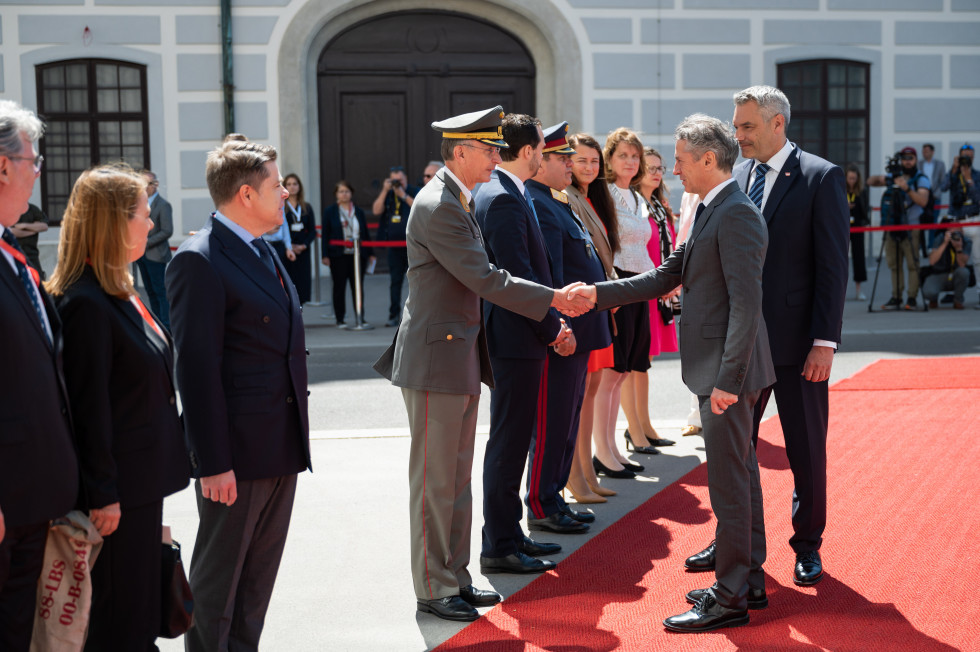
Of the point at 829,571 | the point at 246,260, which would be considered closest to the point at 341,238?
the point at 829,571

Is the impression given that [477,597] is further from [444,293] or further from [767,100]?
[767,100]

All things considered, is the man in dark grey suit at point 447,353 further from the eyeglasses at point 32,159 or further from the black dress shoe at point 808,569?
the eyeglasses at point 32,159

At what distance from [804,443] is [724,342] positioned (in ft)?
2.81

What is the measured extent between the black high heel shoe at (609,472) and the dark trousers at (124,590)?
3.62 meters

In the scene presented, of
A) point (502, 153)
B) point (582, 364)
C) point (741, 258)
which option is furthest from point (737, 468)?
point (502, 153)

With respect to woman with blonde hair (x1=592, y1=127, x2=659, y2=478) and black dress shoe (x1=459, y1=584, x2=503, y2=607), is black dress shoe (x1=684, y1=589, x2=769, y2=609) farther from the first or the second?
Answer: woman with blonde hair (x1=592, y1=127, x2=659, y2=478)

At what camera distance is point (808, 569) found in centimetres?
451

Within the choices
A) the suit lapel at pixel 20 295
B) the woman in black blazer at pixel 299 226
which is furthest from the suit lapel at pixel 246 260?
the woman in black blazer at pixel 299 226

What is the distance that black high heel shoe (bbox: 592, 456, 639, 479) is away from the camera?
644 cm

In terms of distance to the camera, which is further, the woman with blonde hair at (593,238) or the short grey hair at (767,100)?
the woman with blonde hair at (593,238)

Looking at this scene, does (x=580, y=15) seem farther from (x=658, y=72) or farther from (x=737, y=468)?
(x=737, y=468)

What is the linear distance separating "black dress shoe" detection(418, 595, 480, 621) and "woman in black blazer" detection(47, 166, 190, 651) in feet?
4.49

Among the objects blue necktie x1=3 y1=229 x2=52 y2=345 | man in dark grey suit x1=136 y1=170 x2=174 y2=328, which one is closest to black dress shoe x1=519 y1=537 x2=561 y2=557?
blue necktie x1=3 y1=229 x2=52 y2=345

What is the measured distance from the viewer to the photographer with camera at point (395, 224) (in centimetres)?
1320
